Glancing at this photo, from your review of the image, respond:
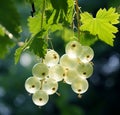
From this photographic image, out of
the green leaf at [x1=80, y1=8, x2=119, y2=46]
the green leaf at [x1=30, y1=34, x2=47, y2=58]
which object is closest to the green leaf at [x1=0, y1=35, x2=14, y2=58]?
the green leaf at [x1=30, y1=34, x2=47, y2=58]

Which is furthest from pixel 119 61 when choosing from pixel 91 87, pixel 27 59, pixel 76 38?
pixel 76 38

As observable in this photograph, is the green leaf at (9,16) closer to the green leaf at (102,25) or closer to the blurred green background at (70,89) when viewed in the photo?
the green leaf at (102,25)

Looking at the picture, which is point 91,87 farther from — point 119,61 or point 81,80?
point 81,80

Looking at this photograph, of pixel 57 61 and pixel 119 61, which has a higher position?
pixel 119 61

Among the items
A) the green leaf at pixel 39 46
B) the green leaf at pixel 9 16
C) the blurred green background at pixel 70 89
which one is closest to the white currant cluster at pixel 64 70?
the green leaf at pixel 39 46

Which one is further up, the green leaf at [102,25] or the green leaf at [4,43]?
the green leaf at [102,25]

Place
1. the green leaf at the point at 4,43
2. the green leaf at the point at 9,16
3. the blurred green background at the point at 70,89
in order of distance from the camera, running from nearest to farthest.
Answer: the green leaf at the point at 9,16 < the green leaf at the point at 4,43 < the blurred green background at the point at 70,89
